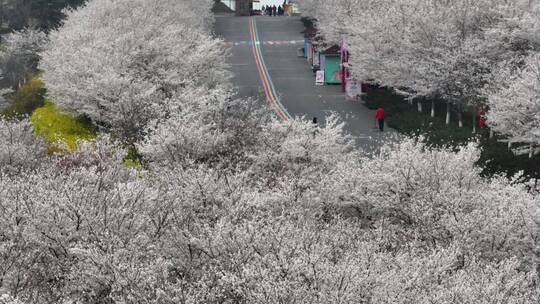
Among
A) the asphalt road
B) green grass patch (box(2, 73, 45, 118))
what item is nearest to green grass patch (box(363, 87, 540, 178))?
the asphalt road

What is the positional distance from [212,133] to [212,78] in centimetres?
1583

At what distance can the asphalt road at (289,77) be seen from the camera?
4556cm

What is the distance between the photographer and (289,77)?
201ft

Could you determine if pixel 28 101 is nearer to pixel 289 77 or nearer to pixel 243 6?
pixel 289 77

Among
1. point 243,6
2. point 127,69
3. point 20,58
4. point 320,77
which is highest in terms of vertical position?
point 243,6

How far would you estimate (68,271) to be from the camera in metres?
17.4

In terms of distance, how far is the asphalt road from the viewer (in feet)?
149

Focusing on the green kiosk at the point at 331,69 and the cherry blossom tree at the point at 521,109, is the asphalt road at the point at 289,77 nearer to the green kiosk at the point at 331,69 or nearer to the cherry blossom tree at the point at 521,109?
the green kiosk at the point at 331,69

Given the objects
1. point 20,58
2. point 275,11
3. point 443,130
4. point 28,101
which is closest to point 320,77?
point 443,130

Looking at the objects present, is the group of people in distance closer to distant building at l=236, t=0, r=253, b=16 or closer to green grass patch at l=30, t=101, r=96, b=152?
distant building at l=236, t=0, r=253, b=16

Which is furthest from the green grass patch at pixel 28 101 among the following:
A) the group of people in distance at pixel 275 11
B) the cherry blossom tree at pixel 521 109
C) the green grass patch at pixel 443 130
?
the group of people in distance at pixel 275 11

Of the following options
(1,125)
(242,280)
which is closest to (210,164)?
(1,125)

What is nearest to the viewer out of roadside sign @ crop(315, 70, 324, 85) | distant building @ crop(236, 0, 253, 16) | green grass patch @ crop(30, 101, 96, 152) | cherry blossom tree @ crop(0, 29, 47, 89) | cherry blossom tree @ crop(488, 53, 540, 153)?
cherry blossom tree @ crop(488, 53, 540, 153)

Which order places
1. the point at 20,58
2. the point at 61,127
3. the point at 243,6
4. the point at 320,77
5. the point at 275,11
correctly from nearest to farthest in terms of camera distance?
the point at 61,127
the point at 320,77
the point at 20,58
the point at 275,11
the point at 243,6
